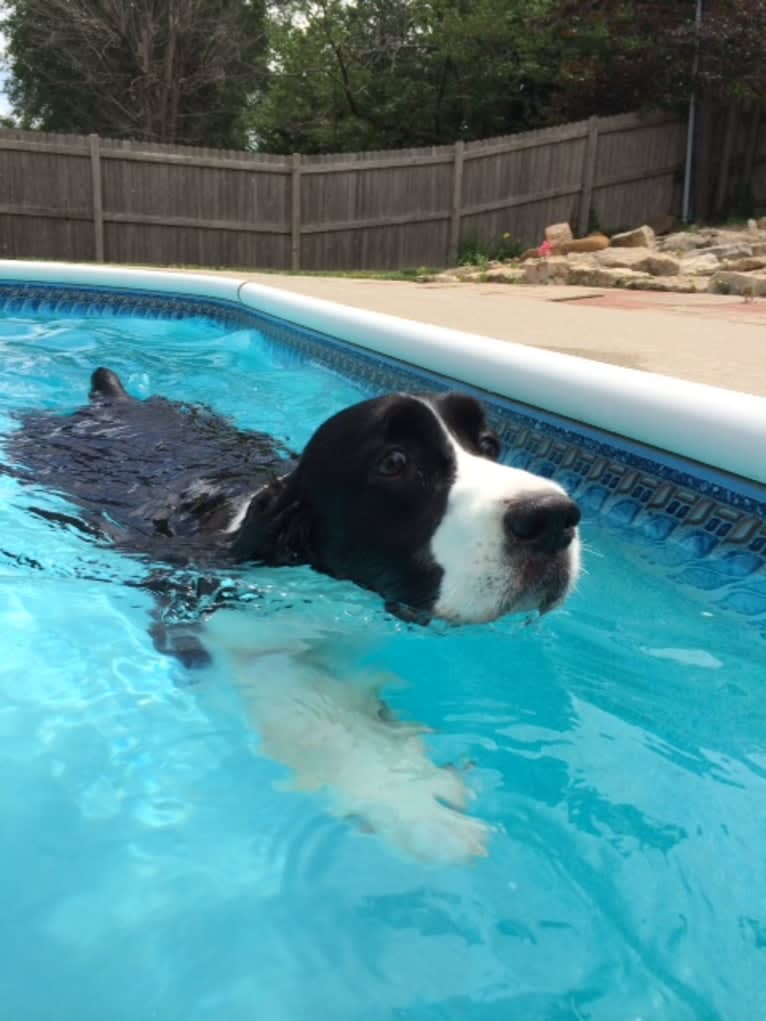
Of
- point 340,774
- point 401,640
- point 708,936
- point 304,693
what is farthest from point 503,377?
point 708,936

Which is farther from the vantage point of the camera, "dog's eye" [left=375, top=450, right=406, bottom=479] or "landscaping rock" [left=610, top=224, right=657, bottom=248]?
"landscaping rock" [left=610, top=224, right=657, bottom=248]

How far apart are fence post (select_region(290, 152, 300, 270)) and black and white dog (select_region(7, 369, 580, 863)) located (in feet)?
50.6

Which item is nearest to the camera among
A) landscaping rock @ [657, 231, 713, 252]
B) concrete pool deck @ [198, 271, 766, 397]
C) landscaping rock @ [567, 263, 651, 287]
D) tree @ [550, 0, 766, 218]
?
concrete pool deck @ [198, 271, 766, 397]

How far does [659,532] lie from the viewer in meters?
3.55

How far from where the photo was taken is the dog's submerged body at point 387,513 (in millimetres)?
2082

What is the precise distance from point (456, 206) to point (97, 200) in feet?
22.4

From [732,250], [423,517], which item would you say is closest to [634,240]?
[732,250]

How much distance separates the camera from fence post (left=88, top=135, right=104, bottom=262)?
1653 cm

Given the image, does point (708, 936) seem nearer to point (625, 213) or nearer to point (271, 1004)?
point (271, 1004)

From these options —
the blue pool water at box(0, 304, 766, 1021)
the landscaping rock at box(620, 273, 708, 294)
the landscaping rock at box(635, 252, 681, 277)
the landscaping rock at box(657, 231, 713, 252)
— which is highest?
the landscaping rock at box(657, 231, 713, 252)

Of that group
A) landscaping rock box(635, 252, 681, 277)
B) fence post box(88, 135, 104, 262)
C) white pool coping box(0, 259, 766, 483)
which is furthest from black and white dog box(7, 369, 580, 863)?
fence post box(88, 135, 104, 262)

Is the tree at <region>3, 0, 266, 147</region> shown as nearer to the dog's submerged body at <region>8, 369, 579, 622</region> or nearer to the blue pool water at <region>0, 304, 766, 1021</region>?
the dog's submerged body at <region>8, 369, 579, 622</region>

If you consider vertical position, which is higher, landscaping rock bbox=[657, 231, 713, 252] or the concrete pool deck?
landscaping rock bbox=[657, 231, 713, 252]

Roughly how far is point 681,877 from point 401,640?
120cm
